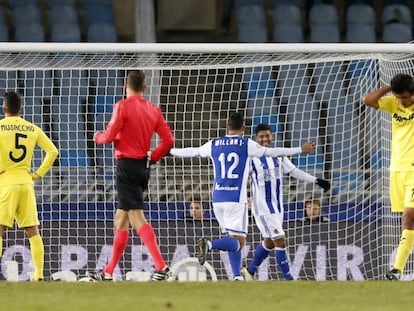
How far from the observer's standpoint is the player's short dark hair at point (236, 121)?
1228cm

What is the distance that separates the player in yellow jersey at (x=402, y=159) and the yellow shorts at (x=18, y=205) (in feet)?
9.88

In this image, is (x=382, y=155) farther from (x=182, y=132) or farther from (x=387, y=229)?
(x=182, y=132)

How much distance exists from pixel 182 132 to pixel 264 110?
3.17 feet

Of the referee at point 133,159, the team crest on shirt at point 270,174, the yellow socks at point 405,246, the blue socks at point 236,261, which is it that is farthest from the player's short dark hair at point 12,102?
the yellow socks at point 405,246

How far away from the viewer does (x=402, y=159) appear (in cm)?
1095

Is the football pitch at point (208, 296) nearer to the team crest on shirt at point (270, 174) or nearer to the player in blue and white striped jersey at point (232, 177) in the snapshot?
the player in blue and white striped jersey at point (232, 177)

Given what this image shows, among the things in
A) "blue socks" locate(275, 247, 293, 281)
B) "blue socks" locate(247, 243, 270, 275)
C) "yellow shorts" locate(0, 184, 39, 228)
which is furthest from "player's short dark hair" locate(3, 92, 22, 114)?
"blue socks" locate(275, 247, 293, 281)

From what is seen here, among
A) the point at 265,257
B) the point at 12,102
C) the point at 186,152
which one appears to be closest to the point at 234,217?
the point at 186,152

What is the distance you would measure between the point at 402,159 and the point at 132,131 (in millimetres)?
2220

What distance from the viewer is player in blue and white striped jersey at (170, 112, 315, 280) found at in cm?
1235

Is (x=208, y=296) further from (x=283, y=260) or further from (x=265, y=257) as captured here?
(x=265, y=257)

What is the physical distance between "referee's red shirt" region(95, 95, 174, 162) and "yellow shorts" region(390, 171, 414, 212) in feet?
6.18

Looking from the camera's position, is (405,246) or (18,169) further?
(18,169)

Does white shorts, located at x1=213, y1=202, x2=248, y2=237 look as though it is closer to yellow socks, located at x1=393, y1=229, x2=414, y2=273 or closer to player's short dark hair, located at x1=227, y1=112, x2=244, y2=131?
player's short dark hair, located at x1=227, y1=112, x2=244, y2=131
